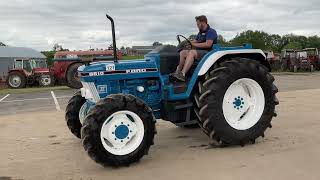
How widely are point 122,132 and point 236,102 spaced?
1987 mm

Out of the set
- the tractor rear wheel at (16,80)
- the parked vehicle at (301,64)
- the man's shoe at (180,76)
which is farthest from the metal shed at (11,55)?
the man's shoe at (180,76)

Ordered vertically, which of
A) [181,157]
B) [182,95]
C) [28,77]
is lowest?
[28,77]

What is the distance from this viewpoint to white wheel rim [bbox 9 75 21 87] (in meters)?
29.0

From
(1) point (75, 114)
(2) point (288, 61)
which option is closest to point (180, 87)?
(1) point (75, 114)

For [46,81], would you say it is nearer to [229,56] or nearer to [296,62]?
[296,62]

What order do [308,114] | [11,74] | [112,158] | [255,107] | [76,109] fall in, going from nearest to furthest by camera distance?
[112,158], [255,107], [76,109], [308,114], [11,74]

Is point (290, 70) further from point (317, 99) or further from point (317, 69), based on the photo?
point (317, 99)

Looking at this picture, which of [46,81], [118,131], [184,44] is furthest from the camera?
[46,81]

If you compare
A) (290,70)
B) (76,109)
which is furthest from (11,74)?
(76,109)

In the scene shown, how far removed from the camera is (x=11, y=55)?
5309 centimetres

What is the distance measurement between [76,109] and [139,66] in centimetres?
156

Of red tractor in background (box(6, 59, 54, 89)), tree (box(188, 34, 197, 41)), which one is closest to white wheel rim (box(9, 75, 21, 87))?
red tractor in background (box(6, 59, 54, 89))

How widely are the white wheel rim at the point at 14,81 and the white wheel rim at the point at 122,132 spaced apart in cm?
2434

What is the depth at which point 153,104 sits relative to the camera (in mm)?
7051
